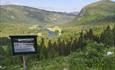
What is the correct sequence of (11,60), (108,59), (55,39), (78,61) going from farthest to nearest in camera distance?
(55,39) → (11,60) → (78,61) → (108,59)

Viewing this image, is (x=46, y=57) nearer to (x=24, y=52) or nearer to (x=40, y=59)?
(x=40, y=59)

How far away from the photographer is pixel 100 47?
79.7 meters

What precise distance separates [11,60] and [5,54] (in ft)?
38.2

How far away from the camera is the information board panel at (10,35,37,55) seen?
14.9 m

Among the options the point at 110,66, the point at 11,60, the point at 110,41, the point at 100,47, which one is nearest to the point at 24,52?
the point at 110,66

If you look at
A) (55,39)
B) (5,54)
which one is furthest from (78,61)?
(55,39)

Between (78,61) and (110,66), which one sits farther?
(78,61)

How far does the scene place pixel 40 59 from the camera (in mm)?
108688

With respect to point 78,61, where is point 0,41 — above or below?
below

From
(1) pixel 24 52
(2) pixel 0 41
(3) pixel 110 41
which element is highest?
(1) pixel 24 52

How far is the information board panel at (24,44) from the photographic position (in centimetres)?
1491

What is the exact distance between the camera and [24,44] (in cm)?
1512

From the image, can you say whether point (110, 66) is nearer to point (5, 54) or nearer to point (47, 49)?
point (47, 49)

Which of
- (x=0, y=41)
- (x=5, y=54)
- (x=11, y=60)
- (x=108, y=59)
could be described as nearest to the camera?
(x=108, y=59)
